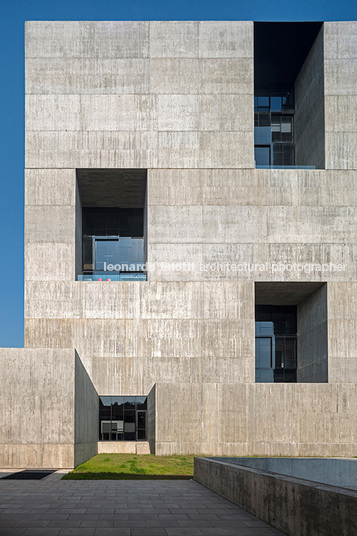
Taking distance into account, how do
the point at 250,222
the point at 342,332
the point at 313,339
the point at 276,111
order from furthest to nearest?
the point at 276,111, the point at 313,339, the point at 250,222, the point at 342,332

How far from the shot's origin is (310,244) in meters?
28.9

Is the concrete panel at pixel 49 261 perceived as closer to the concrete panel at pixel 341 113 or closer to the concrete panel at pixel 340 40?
the concrete panel at pixel 341 113

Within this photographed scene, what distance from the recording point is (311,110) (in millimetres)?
31844

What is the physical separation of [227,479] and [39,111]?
24039 mm

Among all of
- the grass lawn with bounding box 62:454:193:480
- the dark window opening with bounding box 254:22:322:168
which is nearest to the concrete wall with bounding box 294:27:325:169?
Answer: the dark window opening with bounding box 254:22:322:168

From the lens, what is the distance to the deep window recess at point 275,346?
1291 inches

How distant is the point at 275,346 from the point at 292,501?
2700 cm

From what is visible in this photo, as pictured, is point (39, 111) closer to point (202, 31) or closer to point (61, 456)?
point (202, 31)

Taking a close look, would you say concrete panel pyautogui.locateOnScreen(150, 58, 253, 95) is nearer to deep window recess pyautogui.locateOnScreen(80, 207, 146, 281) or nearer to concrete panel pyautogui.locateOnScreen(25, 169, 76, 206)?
concrete panel pyautogui.locateOnScreen(25, 169, 76, 206)

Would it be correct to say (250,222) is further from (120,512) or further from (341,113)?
(120,512)

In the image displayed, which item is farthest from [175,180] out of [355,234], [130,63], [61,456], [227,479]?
[227,479]

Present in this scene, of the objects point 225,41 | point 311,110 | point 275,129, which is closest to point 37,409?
point 225,41

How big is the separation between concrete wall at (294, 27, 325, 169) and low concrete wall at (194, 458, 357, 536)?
23.4 m

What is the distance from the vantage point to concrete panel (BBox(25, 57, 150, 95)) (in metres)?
29.5
